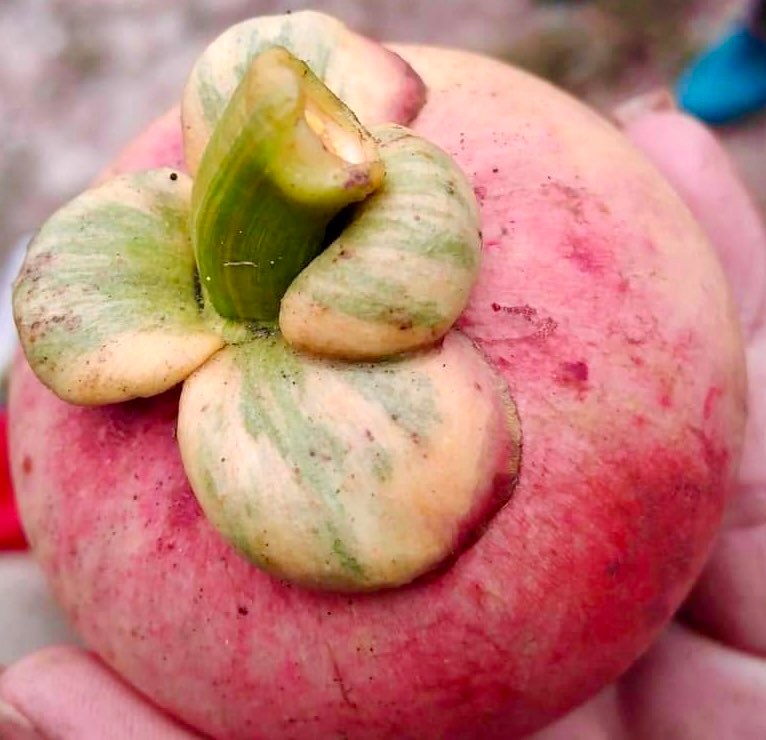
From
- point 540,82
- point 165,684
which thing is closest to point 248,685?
point 165,684

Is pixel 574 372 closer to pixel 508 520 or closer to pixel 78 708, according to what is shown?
pixel 508 520

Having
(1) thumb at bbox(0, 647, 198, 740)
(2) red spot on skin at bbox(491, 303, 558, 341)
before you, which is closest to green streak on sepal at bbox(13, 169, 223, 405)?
(2) red spot on skin at bbox(491, 303, 558, 341)

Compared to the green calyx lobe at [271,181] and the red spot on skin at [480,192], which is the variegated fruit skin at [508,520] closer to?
the red spot on skin at [480,192]

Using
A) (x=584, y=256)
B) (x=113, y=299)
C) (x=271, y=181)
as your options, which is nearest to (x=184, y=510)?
(x=113, y=299)

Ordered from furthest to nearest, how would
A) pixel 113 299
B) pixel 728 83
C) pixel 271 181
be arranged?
pixel 728 83 < pixel 113 299 < pixel 271 181

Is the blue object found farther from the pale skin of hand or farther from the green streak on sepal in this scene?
the green streak on sepal

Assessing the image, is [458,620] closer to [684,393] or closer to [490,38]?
[684,393]
